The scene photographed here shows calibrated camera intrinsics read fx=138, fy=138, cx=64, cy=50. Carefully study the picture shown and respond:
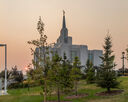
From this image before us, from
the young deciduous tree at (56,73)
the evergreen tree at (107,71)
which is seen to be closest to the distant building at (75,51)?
the evergreen tree at (107,71)

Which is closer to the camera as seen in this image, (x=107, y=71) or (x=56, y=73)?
(x=56, y=73)

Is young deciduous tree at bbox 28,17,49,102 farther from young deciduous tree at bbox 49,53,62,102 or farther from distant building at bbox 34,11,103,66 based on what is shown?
distant building at bbox 34,11,103,66

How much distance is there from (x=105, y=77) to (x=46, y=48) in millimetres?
10150

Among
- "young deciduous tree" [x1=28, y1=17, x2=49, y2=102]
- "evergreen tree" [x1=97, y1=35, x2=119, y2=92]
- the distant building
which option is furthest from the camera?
the distant building

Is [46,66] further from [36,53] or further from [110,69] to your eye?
[110,69]

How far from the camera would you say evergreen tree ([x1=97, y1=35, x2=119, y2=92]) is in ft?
60.1

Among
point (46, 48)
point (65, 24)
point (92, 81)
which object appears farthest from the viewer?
point (65, 24)

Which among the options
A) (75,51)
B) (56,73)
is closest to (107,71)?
(56,73)

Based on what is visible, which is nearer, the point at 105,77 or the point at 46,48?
the point at 46,48

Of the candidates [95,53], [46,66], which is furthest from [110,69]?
[95,53]

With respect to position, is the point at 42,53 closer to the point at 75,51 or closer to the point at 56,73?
the point at 56,73

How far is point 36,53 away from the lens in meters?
12.6

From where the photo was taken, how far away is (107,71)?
19.3 metres

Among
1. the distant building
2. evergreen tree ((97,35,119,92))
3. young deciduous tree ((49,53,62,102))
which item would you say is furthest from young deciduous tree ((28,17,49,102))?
the distant building
